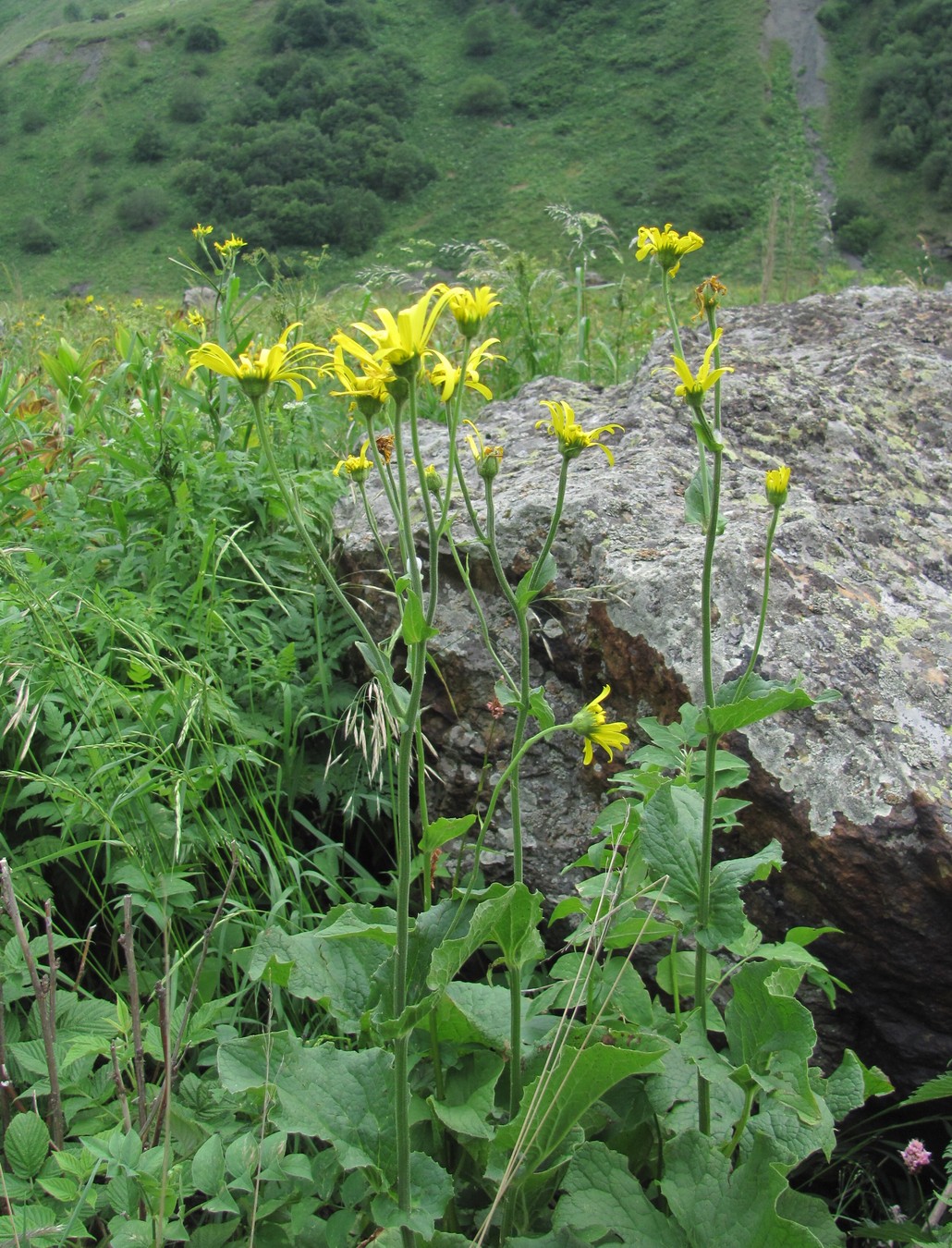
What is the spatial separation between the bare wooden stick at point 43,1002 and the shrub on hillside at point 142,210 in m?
58.4

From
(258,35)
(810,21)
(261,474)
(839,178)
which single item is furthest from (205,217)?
(261,474)

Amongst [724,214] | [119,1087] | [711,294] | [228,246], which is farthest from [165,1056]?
[724,214]

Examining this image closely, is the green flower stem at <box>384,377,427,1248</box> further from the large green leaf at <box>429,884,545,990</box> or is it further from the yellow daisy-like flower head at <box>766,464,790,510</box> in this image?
the yellow daisy-like flower head at <box>766,464,790,510</box>

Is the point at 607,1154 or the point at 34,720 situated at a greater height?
the point at 34,720

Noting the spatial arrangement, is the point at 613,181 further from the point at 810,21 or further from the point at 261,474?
the point at 261,474

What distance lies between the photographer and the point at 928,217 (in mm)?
43656

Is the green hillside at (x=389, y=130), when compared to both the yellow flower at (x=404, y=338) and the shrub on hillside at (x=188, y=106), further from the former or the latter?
the yellow flower at (x=404, y=338)

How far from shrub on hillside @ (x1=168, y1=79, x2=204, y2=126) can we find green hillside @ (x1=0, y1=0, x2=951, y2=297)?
0.44 ft

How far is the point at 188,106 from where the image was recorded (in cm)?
6122

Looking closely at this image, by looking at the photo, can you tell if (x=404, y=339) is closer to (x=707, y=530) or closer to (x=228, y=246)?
(x=707, y=530)

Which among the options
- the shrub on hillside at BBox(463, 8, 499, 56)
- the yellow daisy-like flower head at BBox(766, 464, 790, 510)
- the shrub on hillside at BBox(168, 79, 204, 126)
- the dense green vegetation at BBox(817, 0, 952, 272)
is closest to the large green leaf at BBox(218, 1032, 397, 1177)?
the yellow daisy-like flower head at BBox(766, 464, 790, 510)

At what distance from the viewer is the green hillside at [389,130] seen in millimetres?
45062

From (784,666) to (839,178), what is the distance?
5721cm

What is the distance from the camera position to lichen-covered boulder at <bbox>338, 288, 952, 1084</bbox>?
171 centimetres
